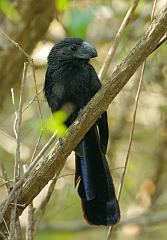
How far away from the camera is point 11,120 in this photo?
5594mm

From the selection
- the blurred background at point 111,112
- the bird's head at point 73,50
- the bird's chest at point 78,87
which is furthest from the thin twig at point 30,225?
the blurred background at point 111,112

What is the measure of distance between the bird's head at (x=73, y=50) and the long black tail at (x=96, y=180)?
344 millimetres

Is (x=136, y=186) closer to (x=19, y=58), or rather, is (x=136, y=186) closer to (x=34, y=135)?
(x=34, y=135)

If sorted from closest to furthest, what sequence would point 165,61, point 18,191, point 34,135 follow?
point 18,191 < point 165,61 < point 34,135

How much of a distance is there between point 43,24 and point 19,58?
29 centimetres

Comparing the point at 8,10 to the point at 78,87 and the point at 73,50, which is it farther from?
the point at 78,87

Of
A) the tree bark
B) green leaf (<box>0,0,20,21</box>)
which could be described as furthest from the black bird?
the tree bark

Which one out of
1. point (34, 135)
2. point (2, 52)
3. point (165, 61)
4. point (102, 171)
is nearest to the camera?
point (102, 171)

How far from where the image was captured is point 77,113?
367 centimetres

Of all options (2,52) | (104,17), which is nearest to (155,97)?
(104,17)

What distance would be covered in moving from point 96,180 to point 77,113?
0.39 meters

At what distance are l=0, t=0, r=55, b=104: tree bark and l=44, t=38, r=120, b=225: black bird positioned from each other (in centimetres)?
76

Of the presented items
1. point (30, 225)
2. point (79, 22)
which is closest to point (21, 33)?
point (79, 22)

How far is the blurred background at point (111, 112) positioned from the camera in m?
4.59
